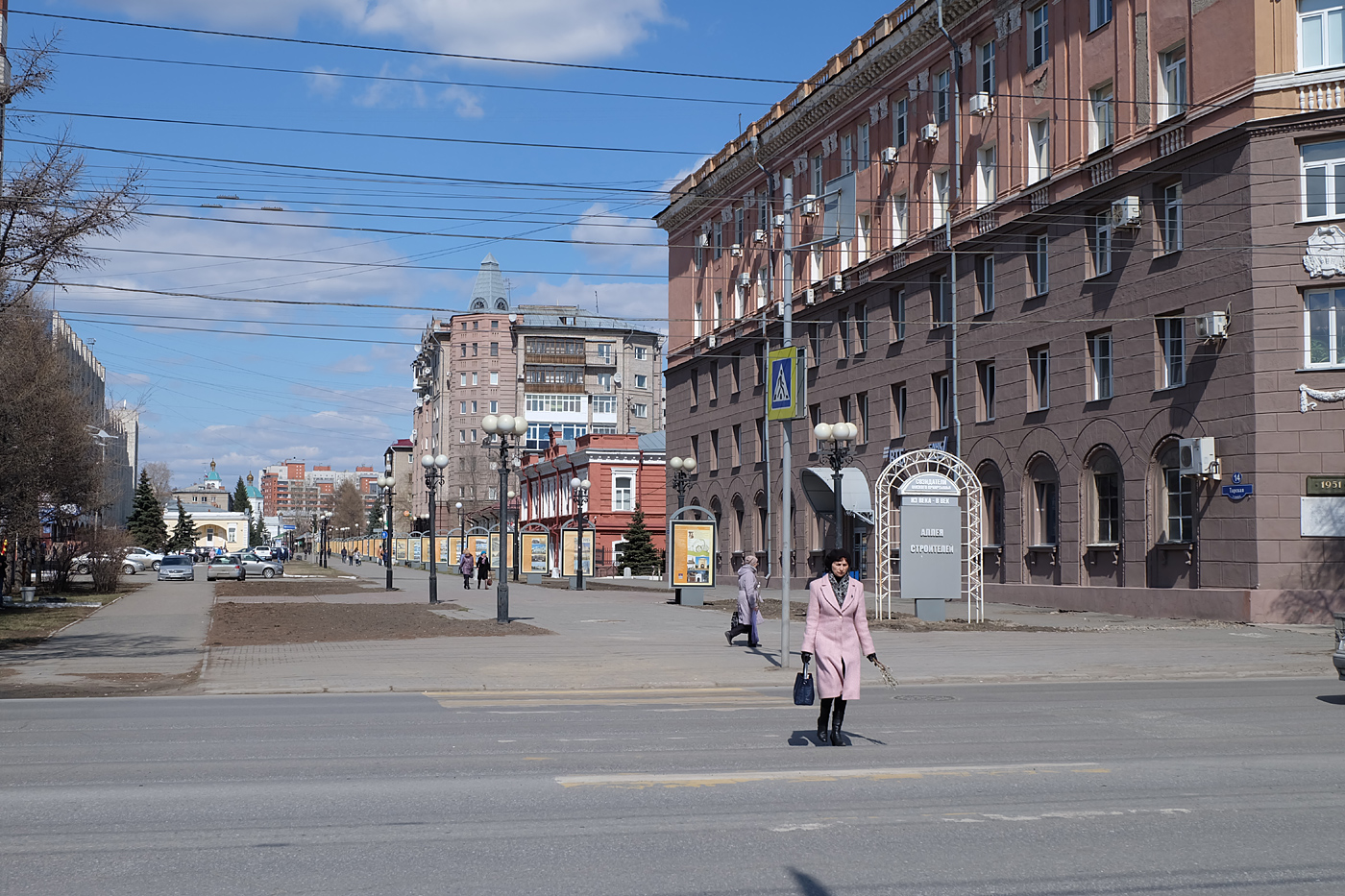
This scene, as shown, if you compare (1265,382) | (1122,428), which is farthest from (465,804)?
(1122,428)

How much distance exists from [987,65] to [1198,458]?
16.2 metres

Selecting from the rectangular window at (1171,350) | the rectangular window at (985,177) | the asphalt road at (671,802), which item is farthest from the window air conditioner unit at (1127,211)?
the asphalt road at (671,802)

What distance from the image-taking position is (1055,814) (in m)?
8.38

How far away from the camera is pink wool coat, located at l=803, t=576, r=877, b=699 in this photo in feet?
37.7

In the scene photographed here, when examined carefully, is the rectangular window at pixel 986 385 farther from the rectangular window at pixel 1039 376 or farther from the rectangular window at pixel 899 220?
the rectangular window at pixel 899 220

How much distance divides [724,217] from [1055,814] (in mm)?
55553

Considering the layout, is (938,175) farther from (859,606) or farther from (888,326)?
(859,606)

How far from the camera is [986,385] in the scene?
135 feet

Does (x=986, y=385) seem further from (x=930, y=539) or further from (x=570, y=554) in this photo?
(x=570, y=554)

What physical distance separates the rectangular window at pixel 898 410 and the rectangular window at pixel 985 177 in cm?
743

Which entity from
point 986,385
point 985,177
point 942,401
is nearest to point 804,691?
point 986,385

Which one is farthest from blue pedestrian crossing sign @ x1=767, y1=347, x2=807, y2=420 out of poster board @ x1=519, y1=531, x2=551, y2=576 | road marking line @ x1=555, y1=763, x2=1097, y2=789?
poster board @ x1=519, y1=531, x2=551, y2=576

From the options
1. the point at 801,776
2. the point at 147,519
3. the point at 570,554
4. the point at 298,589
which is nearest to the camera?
the point at 801,776

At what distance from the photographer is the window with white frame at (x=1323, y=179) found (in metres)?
29.0
